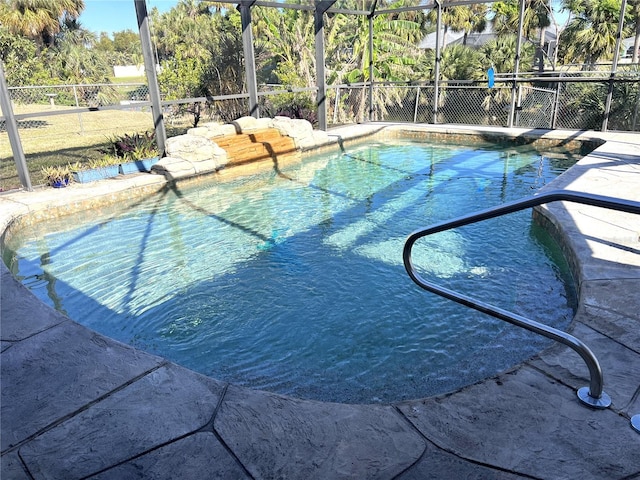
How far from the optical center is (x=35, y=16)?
23531mm

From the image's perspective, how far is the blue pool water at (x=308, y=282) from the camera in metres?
3.42

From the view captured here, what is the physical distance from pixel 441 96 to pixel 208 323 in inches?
586

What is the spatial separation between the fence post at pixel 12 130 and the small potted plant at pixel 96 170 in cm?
77

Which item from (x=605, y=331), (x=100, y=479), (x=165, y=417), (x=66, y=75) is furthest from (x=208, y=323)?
(x=66, y=75)

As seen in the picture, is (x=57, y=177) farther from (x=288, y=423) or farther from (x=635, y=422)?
(x=635, y=422)

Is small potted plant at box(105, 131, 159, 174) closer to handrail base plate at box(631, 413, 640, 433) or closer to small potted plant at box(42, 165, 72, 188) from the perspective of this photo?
small potted plant at box(42, 165, 72, 188)

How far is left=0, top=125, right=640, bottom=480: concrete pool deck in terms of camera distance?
6.48 ft

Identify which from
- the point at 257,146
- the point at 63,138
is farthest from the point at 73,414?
the point at 63,138

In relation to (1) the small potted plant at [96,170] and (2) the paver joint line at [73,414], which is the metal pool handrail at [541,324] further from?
(1) the small potted plant at [96,170]

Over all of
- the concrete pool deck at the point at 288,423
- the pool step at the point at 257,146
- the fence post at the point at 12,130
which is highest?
the fence post at the point at 12,130

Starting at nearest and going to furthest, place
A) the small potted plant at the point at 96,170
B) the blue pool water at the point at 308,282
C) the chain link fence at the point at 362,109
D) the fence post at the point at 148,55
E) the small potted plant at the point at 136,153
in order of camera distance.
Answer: the blue pool water at the point at 308,282 → the small potted plant at the point at 96,170 → the fence post at the point at 148,55 → the small potted plant at the point at 136,153 → the chain link fence at the point at 362,109

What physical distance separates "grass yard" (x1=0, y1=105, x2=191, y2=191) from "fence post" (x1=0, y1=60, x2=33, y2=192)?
281 mm

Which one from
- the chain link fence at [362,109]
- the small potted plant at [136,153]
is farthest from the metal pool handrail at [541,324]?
the chain link fence at [362,109]

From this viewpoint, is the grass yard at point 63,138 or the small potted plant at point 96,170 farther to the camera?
the grass yard at point 63,138
